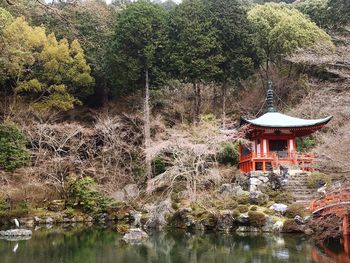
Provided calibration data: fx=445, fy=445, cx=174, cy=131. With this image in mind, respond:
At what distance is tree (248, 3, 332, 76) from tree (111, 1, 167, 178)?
5756 mm

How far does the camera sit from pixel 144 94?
26219 millimetres

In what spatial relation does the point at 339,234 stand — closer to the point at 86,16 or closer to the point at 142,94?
the point at 142,94

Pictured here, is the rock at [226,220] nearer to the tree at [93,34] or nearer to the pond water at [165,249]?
the pond water at [165,249]

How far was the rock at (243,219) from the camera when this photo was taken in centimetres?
1625

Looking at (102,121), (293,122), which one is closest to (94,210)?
(102,121)

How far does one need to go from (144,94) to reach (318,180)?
11882 millimetres

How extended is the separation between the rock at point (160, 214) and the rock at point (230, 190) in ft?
7.85

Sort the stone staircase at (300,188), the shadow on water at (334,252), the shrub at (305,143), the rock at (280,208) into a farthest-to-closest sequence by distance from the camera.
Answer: the shrub at (305,143), the stone staircase at (300,188), the rock at (280,208), the shadow on water at (334,252)

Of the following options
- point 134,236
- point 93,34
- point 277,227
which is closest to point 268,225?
point 277,227

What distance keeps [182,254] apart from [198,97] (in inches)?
559

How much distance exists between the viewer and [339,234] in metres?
13.9

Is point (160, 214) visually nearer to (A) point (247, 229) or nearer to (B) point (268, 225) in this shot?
(A) point (247, 229)

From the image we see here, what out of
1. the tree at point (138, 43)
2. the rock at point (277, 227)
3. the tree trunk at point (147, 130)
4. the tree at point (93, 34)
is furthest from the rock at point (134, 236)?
the tree at point (93, 34)

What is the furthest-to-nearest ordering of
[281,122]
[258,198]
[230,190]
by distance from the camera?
[281,122]
[230,190]
[258,198]
